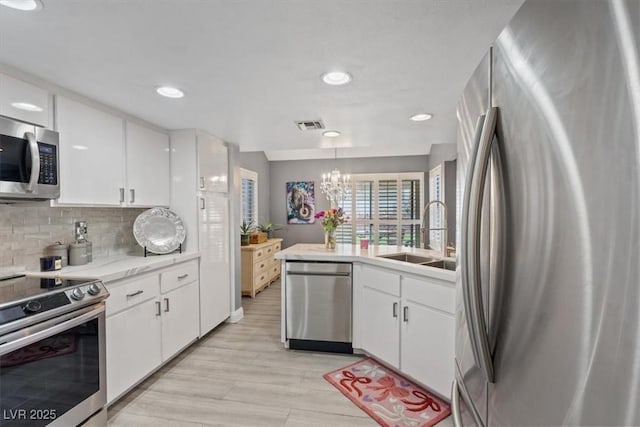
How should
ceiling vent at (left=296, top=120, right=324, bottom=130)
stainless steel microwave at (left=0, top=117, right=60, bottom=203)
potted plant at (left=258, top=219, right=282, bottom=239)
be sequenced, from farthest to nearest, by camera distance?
potted plant at (left=258, top=219, right=282, bottom=239) → ceiling vent at (left=296, top=120, right=324, bottom=130) → stainless steel microwave at (left=0, top=117, right=60, bottom=203)

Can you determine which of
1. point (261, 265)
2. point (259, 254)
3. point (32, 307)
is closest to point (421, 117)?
point (32, 307)

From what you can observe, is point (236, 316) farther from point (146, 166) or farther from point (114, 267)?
point (146, 166)

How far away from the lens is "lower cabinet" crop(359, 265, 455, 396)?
6.84 ft

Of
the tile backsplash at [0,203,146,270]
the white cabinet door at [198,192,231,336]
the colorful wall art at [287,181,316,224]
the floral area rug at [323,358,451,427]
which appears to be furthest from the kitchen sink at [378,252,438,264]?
the colorful wall art at [287,181,316,224]

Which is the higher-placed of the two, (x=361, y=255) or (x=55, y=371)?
(x=361, y=255)

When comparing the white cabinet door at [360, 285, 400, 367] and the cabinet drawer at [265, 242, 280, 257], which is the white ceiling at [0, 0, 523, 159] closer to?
the white cabinet door at [360, 285, 400, 367]

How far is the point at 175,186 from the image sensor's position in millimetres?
3053

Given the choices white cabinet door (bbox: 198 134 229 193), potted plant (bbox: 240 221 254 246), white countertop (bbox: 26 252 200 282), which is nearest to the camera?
white countertop (bbox: 26 252 200 282)

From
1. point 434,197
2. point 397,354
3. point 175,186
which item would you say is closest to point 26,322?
point 175,186

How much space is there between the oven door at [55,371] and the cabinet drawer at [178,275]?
0.68 metres

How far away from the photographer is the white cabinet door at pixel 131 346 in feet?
6.66

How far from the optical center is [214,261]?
131 inches

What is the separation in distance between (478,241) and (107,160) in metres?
2.59

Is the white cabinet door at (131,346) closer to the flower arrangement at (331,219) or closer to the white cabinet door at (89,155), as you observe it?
the white cabinet door at (89,155)
